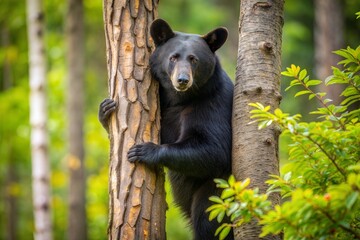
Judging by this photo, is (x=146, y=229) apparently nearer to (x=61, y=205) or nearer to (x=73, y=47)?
(x=73, y=47)

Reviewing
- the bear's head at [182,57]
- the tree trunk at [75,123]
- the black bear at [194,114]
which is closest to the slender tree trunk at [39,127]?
the tree trunk at [75,123]

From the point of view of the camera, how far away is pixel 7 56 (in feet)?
43.4

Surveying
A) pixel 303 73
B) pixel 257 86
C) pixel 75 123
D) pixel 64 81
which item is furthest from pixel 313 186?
pixel 64 81

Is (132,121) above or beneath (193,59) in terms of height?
beneath

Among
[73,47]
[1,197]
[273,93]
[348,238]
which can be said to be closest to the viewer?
[348,238]

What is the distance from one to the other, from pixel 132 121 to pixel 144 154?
0.30 m

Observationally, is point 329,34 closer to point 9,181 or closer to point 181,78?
point 181,78

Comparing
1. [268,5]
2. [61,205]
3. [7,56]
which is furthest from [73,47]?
[268,5]

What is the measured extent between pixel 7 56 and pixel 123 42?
9862 mm

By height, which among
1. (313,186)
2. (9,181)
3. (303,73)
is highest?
(9,181)

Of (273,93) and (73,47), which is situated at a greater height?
(73,47)

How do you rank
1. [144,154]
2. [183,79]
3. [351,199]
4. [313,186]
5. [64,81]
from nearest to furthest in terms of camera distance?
[351,199], [313,186], [144,154], [183,79], [64,81]

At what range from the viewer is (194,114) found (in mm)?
4855

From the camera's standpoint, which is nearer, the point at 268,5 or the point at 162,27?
the point at 268,5
